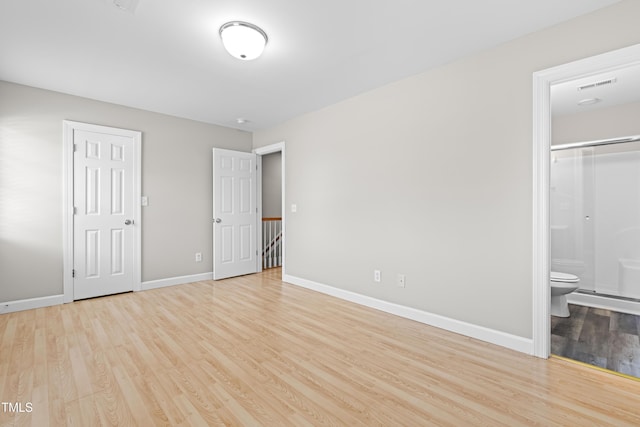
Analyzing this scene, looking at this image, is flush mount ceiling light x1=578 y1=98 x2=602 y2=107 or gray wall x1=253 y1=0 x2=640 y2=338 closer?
gray wall x1=253 y1=0 x2=640 y2=338

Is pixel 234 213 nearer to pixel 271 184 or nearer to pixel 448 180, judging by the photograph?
pixel 271 184

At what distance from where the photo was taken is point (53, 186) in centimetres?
354

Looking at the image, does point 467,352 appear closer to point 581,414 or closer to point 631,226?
point 581,414

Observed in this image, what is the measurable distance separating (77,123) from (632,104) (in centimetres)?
670

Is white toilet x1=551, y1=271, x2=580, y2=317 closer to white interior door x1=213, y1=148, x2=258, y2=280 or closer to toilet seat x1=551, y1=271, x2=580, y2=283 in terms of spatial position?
toilet seat x1=551, y1=271, x2=580, y2=283

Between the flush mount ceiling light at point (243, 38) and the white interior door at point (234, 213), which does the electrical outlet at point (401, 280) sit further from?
the white interior door at point (234, 213)

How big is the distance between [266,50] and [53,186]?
308cm

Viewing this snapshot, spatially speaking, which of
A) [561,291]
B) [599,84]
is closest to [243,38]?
[599,84]

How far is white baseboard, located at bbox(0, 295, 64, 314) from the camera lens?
325 centimetres

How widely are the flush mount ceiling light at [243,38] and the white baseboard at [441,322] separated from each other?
280 cm

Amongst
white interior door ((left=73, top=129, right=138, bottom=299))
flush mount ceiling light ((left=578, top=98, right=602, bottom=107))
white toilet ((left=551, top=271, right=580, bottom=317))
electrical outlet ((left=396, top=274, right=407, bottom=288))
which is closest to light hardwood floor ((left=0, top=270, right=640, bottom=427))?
electrical outlet ((left=396, top=274, right=407, bottom=288))

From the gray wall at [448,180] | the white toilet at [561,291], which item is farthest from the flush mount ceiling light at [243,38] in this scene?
the white toilet at [561,291]

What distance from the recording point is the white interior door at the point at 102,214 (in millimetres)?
3713

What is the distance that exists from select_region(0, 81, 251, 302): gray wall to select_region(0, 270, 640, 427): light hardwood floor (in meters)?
0.62
